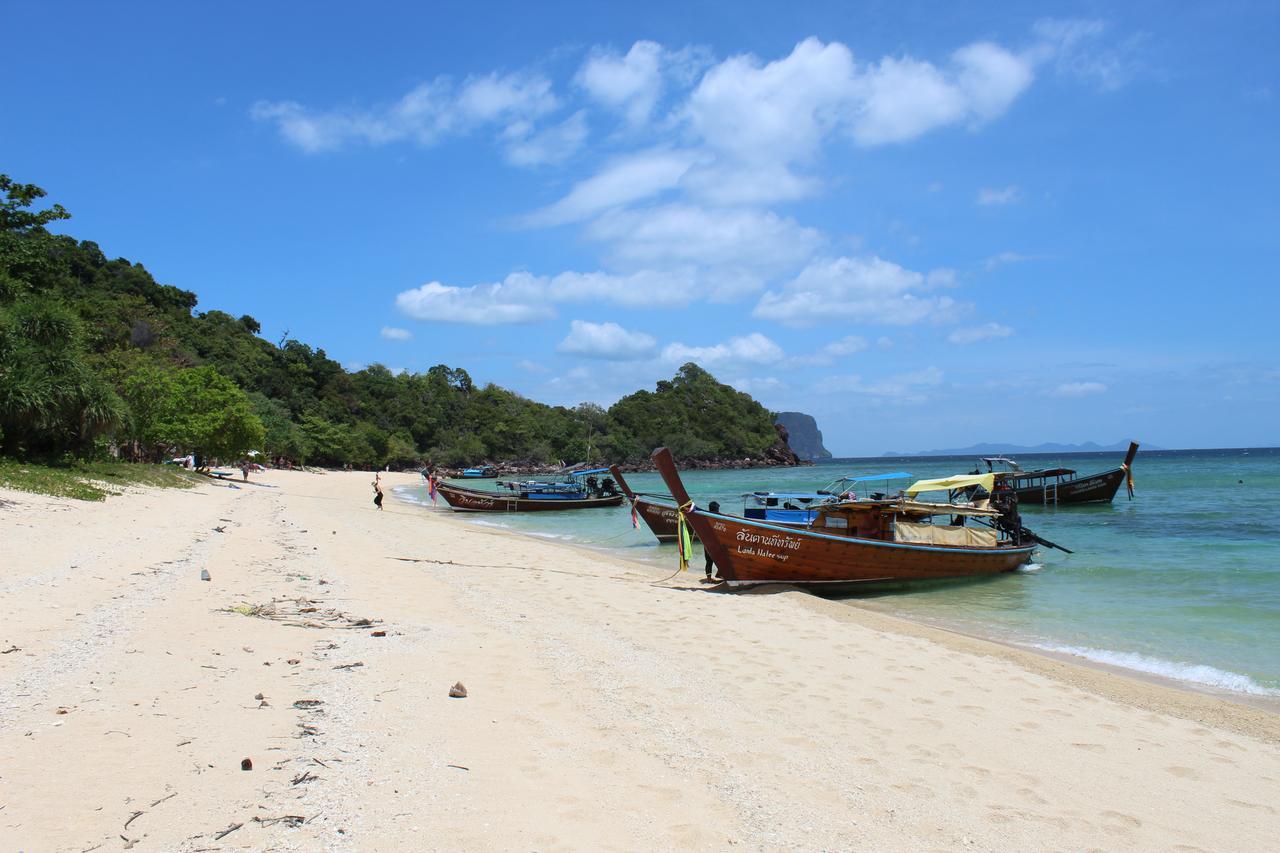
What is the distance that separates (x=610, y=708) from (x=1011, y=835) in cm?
280

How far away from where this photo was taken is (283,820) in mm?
3361

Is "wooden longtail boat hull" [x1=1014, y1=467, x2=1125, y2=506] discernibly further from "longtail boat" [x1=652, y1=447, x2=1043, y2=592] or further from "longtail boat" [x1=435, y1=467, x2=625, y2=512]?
"longtail boat" [x1=652, y1=447, x2=1043, y2=592]

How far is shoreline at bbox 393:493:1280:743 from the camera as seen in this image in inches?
284

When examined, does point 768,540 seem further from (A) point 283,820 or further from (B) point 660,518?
(A) point 283,820

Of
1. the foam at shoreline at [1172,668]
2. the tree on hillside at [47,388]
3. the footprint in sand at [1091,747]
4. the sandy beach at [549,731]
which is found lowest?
the foam at shoreline at [1172,668]

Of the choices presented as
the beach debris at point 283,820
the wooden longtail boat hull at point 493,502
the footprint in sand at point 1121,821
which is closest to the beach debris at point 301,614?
the beach debris at point 283,820

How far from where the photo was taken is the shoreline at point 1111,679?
721 cm

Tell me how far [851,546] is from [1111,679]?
610cm

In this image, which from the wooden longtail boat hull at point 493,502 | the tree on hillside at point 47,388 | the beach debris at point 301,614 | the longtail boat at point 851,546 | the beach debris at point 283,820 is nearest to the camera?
the beach debris at point 283,820

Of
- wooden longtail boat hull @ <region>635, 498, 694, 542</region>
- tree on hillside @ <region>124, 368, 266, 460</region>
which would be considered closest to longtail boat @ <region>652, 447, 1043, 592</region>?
wooden longtail boat hull @ <region>635, 498, 694, 542</region>

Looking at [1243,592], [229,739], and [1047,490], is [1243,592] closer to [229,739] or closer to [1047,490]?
[229,739]

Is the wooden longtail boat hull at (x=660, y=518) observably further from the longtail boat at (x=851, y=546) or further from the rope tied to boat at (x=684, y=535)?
the rope tied to boat at (x=684, y=535)

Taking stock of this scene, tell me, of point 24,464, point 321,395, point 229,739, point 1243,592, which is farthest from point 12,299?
point 321,395

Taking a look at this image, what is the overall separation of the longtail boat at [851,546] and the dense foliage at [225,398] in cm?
2089
